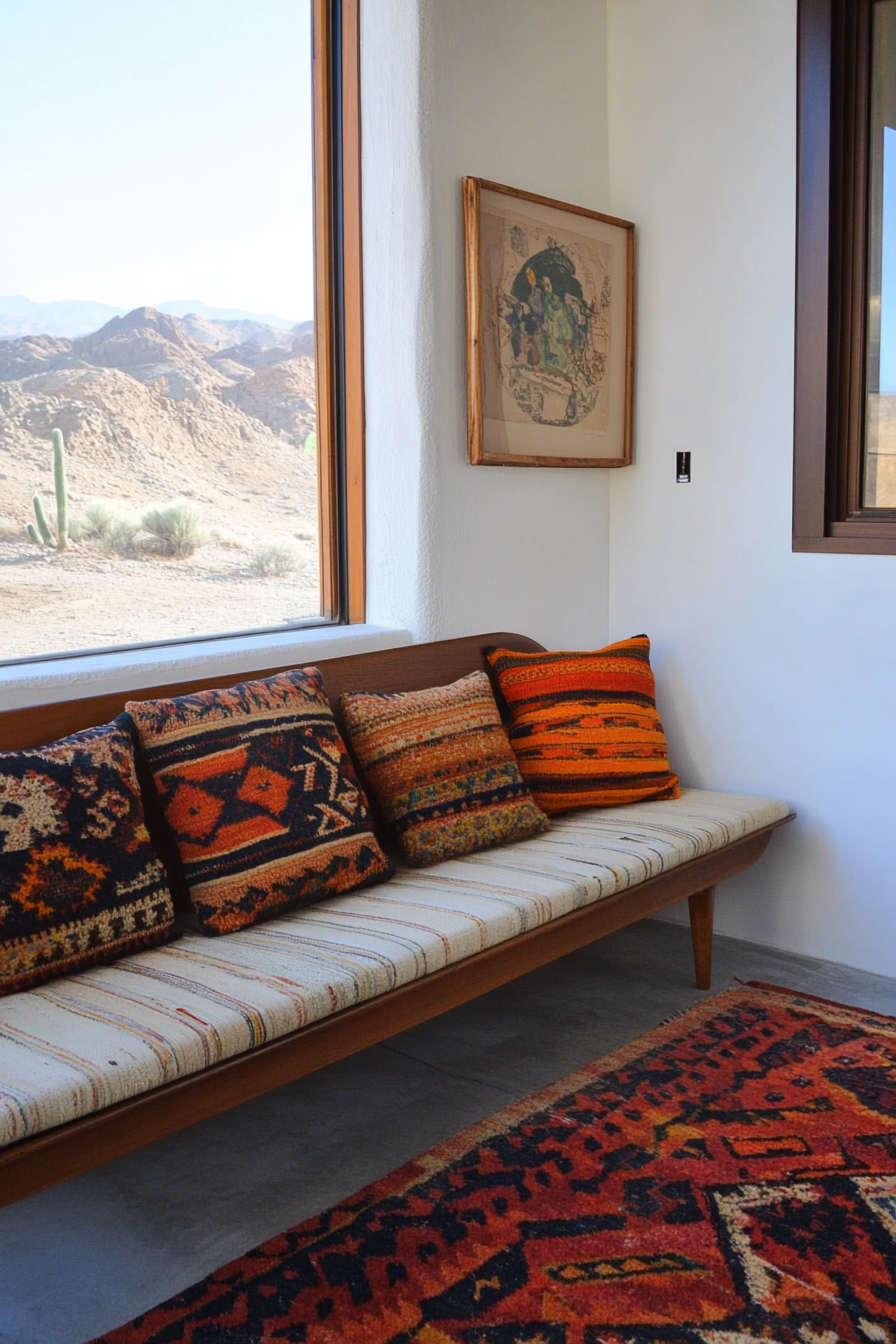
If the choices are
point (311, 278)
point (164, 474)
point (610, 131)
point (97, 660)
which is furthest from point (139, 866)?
point (610, 131)

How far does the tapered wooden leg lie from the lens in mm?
2938

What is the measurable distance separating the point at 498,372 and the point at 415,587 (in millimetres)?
608

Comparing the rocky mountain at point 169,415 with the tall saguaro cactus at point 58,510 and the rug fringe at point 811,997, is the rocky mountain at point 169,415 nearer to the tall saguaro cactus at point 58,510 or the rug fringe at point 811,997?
the tall saguaro cactus at point 58,510

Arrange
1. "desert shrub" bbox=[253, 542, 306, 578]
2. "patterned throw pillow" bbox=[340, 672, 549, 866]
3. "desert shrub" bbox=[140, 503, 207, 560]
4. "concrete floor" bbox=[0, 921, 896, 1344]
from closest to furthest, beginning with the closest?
"concrete floor" bbox=[0, 921, 896, 1344]
"patterned throw pillow" bbox=[340, 672, 549, 866]
"desert shrub" bbox=[140, 503, 207, 560]
"desert shrub" bbox=[253, 542, 306, 578]

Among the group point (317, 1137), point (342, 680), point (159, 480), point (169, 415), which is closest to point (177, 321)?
point (169, 415)

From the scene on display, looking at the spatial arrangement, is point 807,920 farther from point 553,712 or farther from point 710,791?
point 553,712

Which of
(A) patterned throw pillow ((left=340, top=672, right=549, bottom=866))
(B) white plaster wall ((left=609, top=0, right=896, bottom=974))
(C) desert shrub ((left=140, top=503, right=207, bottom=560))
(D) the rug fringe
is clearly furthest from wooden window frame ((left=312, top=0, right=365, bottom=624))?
(D) the rug fringe

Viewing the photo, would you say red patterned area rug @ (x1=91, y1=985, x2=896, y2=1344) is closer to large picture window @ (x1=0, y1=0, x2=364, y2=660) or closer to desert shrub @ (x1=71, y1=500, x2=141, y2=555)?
large picture window @ (x1=0, y1=0, x2=364, y2=660)

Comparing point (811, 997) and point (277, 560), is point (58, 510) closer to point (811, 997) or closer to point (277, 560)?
point (277, 560)

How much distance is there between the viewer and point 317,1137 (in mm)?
2301

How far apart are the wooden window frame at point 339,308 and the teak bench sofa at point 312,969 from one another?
→ 0.34 meters

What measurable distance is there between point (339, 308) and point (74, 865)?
1.71m

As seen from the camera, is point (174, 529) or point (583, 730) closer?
point (174, 529)

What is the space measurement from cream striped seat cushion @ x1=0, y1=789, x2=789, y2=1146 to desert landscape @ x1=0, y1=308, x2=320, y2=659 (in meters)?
0.83
